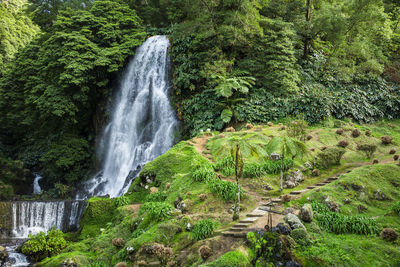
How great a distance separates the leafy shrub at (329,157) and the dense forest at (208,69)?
19.4 ft

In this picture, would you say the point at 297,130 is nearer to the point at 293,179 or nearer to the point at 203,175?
the point at 293,179

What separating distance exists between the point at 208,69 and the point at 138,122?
5.97 m

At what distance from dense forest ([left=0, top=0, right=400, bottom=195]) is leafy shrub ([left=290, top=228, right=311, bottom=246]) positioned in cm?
977

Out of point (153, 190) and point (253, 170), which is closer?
point (253, 170)

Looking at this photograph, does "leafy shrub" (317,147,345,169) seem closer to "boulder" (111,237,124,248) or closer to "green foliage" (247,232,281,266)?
"green foliage" (247,232,281,266)

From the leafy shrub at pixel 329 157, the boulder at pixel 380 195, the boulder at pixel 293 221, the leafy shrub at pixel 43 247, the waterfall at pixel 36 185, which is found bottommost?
the waterfall at pixel 36 185

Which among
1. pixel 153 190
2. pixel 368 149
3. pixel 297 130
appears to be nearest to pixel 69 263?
pixel 153 190

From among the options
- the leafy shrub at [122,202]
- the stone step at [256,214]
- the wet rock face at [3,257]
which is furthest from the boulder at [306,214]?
the wet rock face at [3,257]

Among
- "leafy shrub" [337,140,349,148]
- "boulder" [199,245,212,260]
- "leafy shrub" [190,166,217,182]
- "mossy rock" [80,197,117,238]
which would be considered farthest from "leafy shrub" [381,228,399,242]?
"mossy rock" [80,197,117,238]

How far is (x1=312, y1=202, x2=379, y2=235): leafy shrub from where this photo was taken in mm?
5691

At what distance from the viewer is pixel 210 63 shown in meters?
16.9

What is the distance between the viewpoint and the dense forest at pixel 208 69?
1589 centimetres

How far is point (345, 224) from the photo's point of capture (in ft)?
19.1

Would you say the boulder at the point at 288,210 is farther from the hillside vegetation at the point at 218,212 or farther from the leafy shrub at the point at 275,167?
the leafy shrub at the point at 275,167
